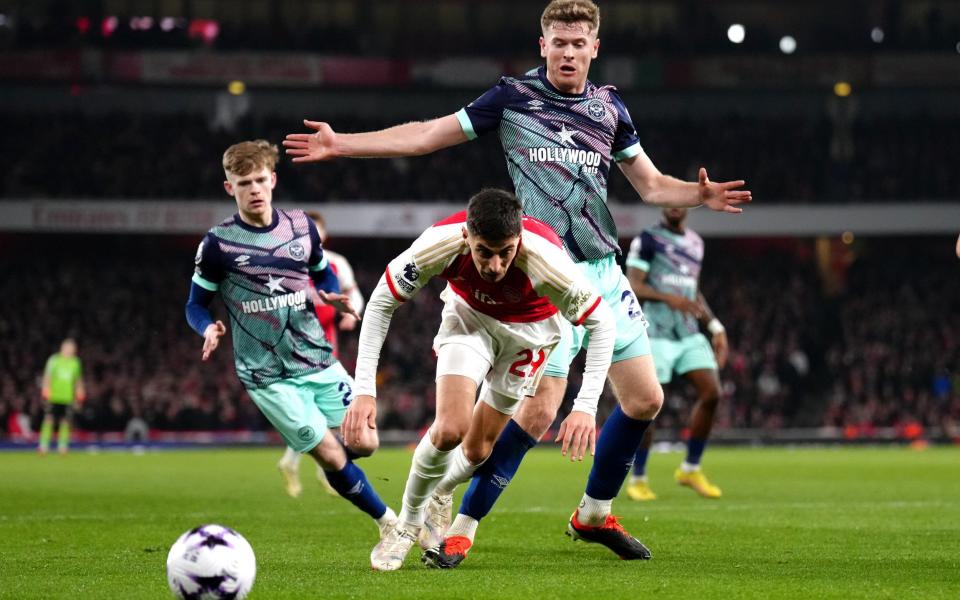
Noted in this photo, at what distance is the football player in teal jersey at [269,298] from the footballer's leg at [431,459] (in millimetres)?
1295

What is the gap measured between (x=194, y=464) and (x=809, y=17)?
24.3 metres

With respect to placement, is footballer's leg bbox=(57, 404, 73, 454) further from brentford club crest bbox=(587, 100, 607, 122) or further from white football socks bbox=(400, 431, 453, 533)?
brentford club crest bbox=(587, 100, 607, 122)

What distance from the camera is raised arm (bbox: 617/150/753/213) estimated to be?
643 centimetres

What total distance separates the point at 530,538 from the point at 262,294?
84.6 inches

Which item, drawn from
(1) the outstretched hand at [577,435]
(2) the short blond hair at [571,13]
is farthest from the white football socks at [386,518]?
(2) the short blond hair at [571,13]

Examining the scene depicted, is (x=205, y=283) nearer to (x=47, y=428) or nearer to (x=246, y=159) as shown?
(x=246, y=159)

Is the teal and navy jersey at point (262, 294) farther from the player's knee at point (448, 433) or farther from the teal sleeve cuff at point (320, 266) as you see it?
the player's knee at point (448, 433)

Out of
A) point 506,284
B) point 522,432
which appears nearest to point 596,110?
point 506,284

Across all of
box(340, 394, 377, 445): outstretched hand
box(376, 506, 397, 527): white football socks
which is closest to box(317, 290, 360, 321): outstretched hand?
box(376, 506, 397, 527): white football socks

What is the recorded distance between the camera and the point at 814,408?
29.4m

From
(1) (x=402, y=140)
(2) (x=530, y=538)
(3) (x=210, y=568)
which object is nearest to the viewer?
(3) (x=210, y=568)

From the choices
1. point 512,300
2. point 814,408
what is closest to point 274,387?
point 512,300

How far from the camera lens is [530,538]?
7812 millimetres

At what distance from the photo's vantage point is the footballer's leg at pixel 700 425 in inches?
444
